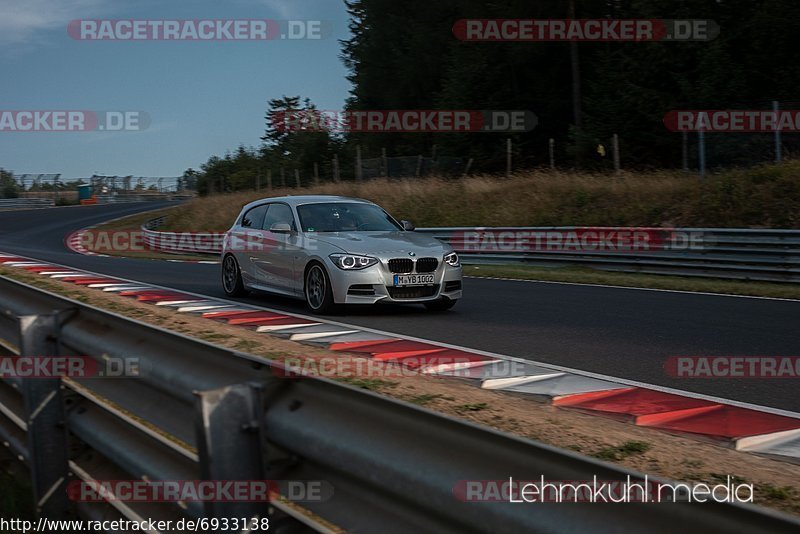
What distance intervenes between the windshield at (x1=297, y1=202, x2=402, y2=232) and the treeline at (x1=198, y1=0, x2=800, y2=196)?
45.6ft

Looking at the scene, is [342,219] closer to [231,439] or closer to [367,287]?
[367,287]

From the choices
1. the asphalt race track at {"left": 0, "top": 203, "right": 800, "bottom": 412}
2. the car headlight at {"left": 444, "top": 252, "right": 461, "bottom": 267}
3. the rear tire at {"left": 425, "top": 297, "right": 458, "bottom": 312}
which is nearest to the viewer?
the asphalt race track at {"left": 0, "top": 203, "right": 800, "bottom": 412}

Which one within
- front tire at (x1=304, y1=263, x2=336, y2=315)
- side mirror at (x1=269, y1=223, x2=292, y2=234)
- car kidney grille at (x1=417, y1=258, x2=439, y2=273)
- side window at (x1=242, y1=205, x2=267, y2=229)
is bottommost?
front tire at (x1=304, y1=263, x2=336, y2=315)

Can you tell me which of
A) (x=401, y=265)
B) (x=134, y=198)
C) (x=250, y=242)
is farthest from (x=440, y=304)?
(x=134, y=198)

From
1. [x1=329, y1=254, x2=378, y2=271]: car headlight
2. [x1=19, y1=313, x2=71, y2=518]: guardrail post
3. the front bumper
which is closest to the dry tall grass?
the front bumper

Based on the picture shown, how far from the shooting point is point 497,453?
6.28 feet

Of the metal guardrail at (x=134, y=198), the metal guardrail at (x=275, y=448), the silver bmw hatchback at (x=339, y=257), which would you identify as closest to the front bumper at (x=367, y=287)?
the silver bmw hatchback at (x=339, y=257)

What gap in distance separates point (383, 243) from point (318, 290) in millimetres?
1014

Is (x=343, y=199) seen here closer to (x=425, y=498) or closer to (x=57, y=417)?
(x=57, y=417)

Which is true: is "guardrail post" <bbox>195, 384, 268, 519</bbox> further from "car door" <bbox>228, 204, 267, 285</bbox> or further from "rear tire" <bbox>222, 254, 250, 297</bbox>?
"rear tire" <bbox>222, 254, 250, 297</bbox>

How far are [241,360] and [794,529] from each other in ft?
5.52

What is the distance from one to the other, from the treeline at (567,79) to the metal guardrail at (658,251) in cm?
592

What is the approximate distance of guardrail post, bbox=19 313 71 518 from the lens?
387cm

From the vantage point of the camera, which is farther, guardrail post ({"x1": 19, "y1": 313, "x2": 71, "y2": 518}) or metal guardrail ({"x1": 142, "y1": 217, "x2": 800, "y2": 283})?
metal guardrail ({"x1": 142, "y1": 217, "x2": 800, "y2": 283})
